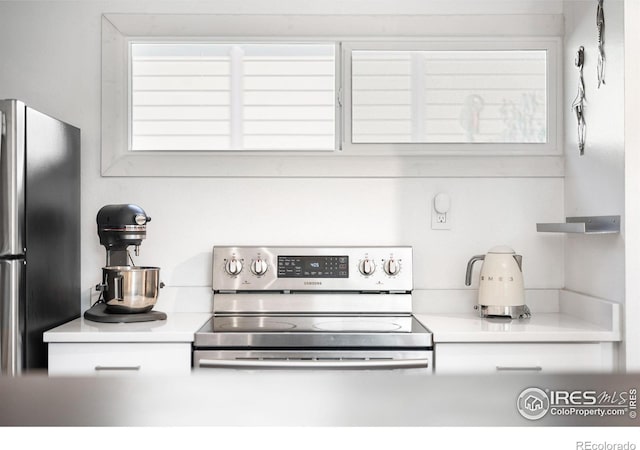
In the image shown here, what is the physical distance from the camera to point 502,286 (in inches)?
82.9

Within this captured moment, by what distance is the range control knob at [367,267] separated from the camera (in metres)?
2.26

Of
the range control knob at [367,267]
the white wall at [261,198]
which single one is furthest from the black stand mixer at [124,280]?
the range control knob at [367,267]

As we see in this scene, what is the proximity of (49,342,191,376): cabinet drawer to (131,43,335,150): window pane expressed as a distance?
879mm

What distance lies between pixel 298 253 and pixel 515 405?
169cm

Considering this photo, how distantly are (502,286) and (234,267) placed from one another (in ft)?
3.10

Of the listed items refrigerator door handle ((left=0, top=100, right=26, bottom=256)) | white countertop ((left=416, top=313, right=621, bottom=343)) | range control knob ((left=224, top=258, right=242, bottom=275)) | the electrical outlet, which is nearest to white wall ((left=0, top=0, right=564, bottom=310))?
the electrical outlet

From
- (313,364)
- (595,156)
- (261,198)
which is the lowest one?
(313,364)

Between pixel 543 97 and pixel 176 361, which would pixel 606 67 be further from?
pixel 176 361

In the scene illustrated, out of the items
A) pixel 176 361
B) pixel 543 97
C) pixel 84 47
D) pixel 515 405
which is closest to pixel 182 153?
Result: pixel 84 47

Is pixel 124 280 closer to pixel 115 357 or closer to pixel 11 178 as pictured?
pixel 115 357

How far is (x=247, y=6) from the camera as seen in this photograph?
239cm

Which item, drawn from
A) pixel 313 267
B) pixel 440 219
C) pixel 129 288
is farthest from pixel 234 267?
pixel 440 219

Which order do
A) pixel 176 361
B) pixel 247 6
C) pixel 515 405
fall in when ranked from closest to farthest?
pixel 515 405 < pixel 176 361 < pixel 247 6

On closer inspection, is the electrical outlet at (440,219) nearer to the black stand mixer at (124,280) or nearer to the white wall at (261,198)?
the white wall at (261,198)
